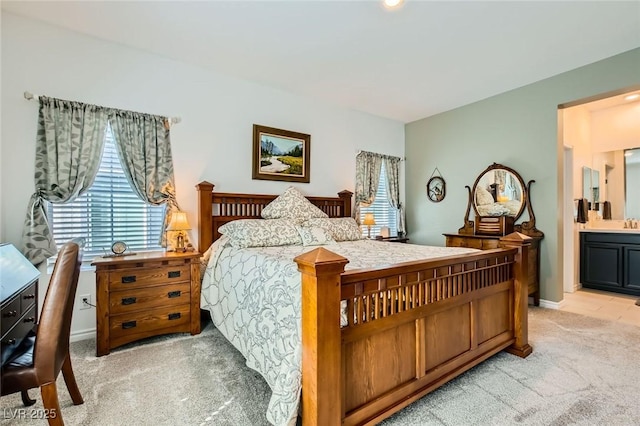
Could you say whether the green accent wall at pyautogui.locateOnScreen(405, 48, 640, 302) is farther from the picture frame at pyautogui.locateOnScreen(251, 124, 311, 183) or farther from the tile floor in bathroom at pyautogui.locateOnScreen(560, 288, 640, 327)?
the picture frame at pyautogui.locateOnScreen(251, 124, 311, 183)

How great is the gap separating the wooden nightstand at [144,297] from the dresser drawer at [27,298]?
557 mm

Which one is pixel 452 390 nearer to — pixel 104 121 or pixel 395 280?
pixel 395 280

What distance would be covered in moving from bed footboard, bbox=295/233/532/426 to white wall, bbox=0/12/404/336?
96.9 inches

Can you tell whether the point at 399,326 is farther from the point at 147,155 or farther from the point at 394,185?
the point at 394,185

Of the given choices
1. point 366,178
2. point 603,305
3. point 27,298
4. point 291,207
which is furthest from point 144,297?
point 603,305

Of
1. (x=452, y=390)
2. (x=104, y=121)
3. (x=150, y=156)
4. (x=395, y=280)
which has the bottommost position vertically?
(x=452, y=390)

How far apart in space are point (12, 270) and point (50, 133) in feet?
4.90

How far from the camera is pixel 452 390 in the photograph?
1938 mm

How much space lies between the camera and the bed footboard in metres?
1.35

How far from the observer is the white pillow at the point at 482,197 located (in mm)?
4233

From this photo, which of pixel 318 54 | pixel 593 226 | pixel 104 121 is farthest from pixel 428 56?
pixel 593 226

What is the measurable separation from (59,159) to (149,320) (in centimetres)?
165

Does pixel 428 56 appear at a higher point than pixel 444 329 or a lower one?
higher

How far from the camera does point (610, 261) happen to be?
4332 mm
